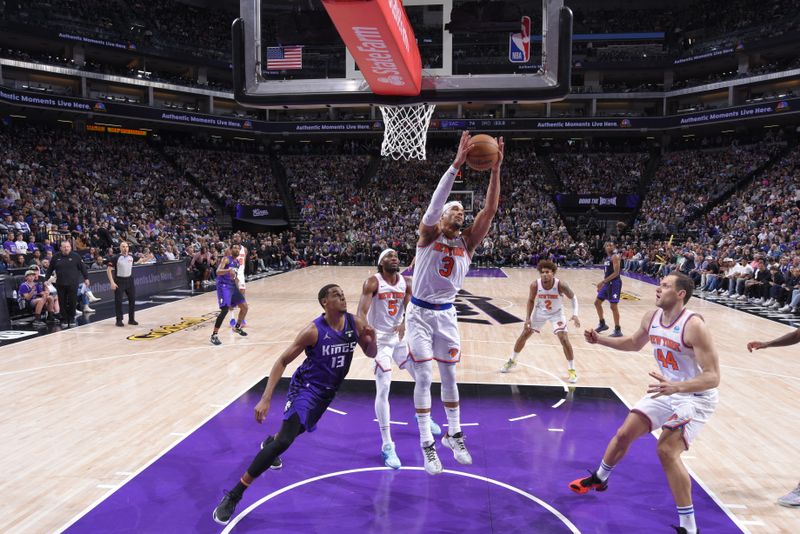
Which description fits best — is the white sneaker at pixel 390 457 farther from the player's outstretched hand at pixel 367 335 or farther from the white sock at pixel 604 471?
the white sock at pixel 604 471

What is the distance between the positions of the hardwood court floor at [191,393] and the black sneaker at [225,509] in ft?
3.57

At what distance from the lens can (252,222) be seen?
108 ft

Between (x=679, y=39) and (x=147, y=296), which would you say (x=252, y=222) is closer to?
(x=147, y=296)

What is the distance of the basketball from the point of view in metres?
4.70

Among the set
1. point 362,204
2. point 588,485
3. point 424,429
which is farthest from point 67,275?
point 362,204

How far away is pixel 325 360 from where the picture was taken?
167 inches

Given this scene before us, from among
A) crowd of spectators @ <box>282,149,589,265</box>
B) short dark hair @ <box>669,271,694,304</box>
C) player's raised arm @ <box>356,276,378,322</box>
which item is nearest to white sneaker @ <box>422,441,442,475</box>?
player's raised arm @ <box>356,276,378,322</box>

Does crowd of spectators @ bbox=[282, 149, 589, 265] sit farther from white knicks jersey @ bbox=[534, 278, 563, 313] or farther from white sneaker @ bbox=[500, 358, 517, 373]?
white knicks jersey @ bbox=[534, 278, 563, 313]

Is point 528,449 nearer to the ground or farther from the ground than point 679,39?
nearer to the ground

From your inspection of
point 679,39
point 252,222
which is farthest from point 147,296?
point 679,39

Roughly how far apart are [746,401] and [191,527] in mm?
6491

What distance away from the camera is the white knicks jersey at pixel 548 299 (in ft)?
25.7

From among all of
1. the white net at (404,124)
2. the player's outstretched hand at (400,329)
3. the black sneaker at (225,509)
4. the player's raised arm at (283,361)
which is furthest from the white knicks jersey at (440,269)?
the white net at (404,124)

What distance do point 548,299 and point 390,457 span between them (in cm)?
380
